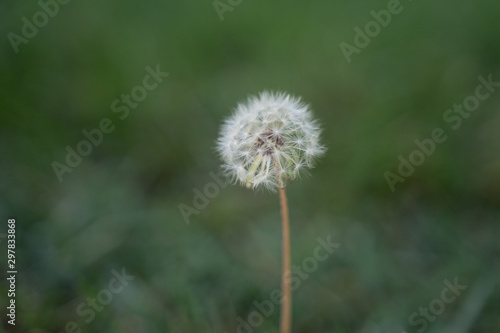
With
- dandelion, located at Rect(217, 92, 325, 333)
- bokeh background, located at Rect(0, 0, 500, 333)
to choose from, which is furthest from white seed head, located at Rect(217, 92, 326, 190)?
bokeh background, located at Rect(0, 0, 500, 333)

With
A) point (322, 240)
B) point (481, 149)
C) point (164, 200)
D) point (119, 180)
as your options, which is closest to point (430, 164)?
point (481, 149)

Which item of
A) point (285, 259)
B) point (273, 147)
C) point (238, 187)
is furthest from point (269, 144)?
point (238, 187)

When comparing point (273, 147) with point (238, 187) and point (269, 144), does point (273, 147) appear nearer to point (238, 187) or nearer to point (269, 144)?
point (269, 144)

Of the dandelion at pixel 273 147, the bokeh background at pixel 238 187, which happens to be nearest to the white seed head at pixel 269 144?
the dandelion at pixel 273 147

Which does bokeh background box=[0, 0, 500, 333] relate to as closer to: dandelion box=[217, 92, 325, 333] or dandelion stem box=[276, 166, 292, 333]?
dandelion stem box=[276, 166, 292, 333]

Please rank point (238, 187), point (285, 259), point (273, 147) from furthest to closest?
1. point (238, 187)
2. point (273, 147)
3. point (285, 259)

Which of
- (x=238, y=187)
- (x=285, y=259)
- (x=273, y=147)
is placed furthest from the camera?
(x=238, y=187)

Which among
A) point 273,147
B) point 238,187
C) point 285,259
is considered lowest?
point 285,259

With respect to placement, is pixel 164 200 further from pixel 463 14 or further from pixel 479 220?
pixel 463 14
